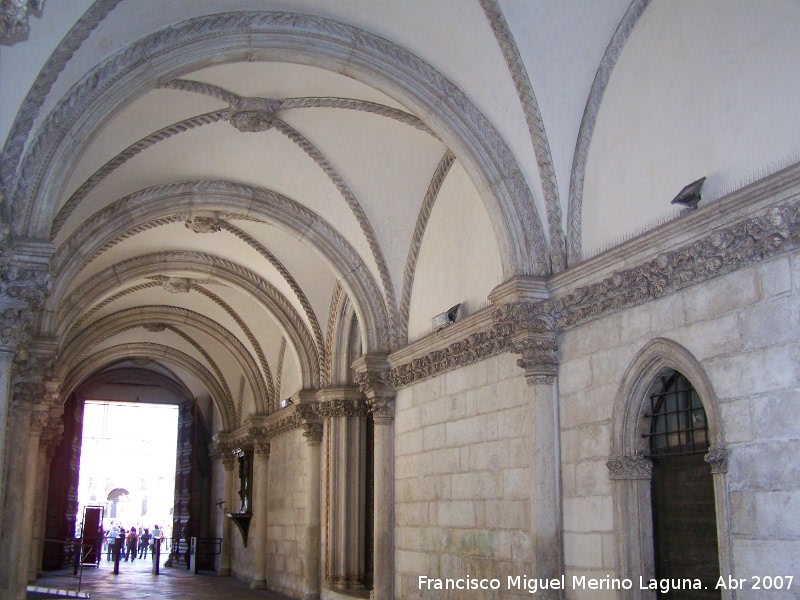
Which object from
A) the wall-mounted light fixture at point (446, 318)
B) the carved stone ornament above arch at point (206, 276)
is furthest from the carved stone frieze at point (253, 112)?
the carved stone ornament above arch at point (206, 276)

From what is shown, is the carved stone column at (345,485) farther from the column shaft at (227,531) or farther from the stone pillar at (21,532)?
the column shaft at (227,531)

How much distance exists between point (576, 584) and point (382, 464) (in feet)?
13.5

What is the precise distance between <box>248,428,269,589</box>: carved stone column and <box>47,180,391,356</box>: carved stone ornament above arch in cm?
662

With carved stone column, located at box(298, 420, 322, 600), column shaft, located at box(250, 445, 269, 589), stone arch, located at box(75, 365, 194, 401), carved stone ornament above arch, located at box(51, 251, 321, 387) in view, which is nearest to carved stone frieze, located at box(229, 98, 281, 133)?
carved stone ornament above arch, located at box(51, 251, 321, 387)

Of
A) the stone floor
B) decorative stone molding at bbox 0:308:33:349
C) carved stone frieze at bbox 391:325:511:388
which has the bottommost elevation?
the stone floor

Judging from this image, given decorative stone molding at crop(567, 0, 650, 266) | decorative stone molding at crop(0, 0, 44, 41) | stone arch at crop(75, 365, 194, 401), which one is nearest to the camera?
decorative stone molding at crop(0, 0, 44, 41)

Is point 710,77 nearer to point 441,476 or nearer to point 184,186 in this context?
point 441,476

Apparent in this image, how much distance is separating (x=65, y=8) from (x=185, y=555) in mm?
19500

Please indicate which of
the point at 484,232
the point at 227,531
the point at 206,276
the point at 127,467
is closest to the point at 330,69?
the point at 484,232

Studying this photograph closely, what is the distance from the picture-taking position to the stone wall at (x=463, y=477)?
8180 millimetres

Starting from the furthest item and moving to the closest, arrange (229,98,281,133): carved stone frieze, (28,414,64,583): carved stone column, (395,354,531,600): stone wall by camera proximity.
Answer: (28,414,64,583): carved stone column < (229,98,281,133): carved stone frieze < (395,354,531,600): stone wall

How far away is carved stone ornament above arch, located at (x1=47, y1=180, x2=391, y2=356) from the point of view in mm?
11180

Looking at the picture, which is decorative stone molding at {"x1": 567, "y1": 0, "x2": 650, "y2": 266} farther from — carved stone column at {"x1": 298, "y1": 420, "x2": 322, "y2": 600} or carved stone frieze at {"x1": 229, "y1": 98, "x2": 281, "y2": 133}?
carved stone column at {"x1": 298, "y1": 420, "x2": 322, "y2": 600}

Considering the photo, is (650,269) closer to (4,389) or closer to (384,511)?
(4,389)
